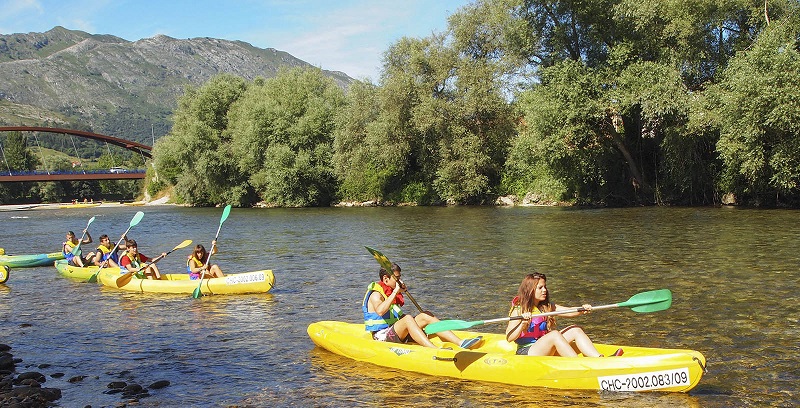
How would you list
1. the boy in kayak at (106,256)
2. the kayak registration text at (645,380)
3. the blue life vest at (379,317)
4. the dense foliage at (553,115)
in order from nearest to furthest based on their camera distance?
the kayak registration text at (645,380) < the blue life vest at (379,317) < the boy in kayak at (106,256) < the dense foliage at (553,115)

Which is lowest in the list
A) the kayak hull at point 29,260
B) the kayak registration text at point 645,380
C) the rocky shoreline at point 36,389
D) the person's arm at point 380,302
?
the rocky shoreline at point 36,389

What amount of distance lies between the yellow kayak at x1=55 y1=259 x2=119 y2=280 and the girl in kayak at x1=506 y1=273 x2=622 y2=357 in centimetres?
1220

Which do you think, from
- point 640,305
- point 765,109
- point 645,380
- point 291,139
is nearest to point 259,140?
point 291,139

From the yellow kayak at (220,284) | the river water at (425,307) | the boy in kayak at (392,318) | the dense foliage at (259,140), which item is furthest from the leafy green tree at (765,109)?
the dense foliage at (259,140)

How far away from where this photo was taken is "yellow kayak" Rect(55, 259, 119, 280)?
17.7m

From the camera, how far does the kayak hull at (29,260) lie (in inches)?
824

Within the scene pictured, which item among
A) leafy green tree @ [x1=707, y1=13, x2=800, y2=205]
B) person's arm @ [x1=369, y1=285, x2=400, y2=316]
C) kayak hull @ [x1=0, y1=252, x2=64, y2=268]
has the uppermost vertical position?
leafy green tree @ [x1=707, y1=13, x2=800, y2=205]

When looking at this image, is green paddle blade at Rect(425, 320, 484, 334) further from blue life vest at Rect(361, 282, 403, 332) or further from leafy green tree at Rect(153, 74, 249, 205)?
leafy green tree at Rect(153, 74, 249, 205)

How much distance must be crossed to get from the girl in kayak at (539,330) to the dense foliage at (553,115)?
2104 centimetres

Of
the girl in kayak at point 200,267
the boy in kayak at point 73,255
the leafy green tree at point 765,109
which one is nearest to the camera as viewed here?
the girl in kayak at point 200,267

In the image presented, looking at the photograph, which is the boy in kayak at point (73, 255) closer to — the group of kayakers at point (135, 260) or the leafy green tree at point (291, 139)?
the group of kayakers at point (135, 260)

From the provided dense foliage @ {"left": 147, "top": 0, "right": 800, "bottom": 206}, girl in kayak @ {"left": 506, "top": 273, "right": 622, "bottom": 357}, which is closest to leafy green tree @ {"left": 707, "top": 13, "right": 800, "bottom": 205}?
dense foliage @ {"left": 147, "top": 0, "right": 800, "bottom": 206}

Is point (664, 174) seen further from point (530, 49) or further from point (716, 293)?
point (716, 293)

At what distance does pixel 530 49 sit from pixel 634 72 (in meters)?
6.01
